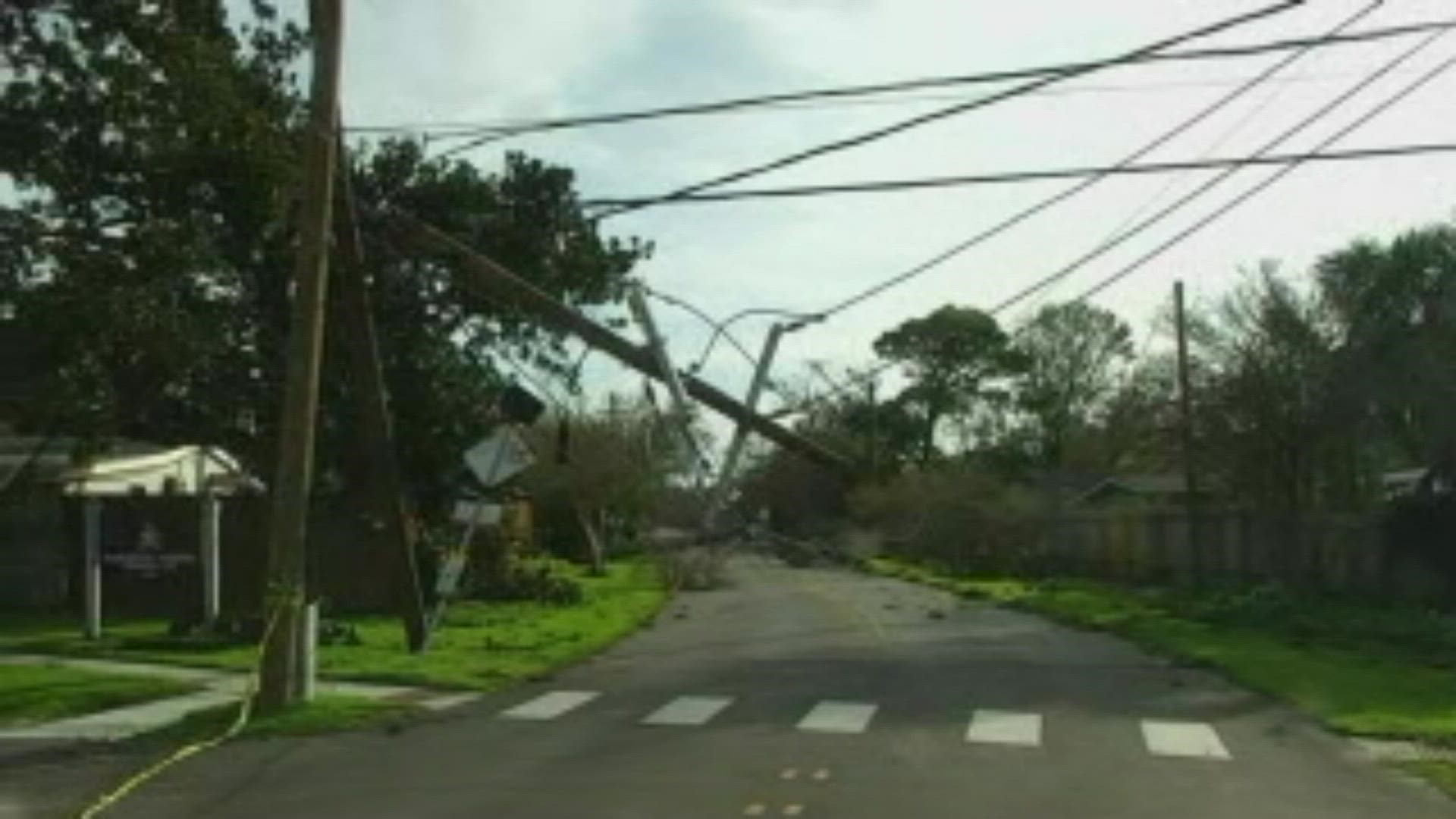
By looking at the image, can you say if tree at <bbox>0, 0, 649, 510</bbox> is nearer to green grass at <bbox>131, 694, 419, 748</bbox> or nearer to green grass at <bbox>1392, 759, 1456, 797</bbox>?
green grass at <bbox>131, 694, 419, 748</bbox>

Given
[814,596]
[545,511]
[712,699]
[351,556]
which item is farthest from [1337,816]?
[545,511]

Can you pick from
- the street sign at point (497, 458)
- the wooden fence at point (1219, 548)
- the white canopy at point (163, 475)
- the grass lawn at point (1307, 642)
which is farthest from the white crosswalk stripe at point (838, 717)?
the wooden fence at point (1219, 548)

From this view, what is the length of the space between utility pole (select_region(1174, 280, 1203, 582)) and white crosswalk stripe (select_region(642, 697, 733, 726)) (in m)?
28.9

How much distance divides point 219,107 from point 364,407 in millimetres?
6133

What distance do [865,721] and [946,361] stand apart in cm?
8059

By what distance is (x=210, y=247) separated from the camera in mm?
26891

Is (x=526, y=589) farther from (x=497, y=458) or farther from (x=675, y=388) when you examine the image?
(x=675, y=388)

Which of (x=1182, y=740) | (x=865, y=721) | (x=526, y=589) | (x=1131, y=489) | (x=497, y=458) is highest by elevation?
(x=1131, y=489)

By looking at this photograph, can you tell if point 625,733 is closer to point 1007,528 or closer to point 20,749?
point 20,749

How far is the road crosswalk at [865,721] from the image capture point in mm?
18625

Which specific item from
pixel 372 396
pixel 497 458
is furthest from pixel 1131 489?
pixel 372 396

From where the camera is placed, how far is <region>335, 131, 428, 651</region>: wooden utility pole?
83.8ft

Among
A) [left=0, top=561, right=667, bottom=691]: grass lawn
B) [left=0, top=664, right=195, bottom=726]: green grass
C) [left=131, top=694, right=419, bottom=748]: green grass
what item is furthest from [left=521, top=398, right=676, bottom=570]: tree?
[left=131, top=694, right=419, bottom=748]: green grass

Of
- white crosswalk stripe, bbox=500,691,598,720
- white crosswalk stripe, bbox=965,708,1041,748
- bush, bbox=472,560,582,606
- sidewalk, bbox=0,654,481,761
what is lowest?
white crosswalk stripe, bbox=965,708,1041,748
